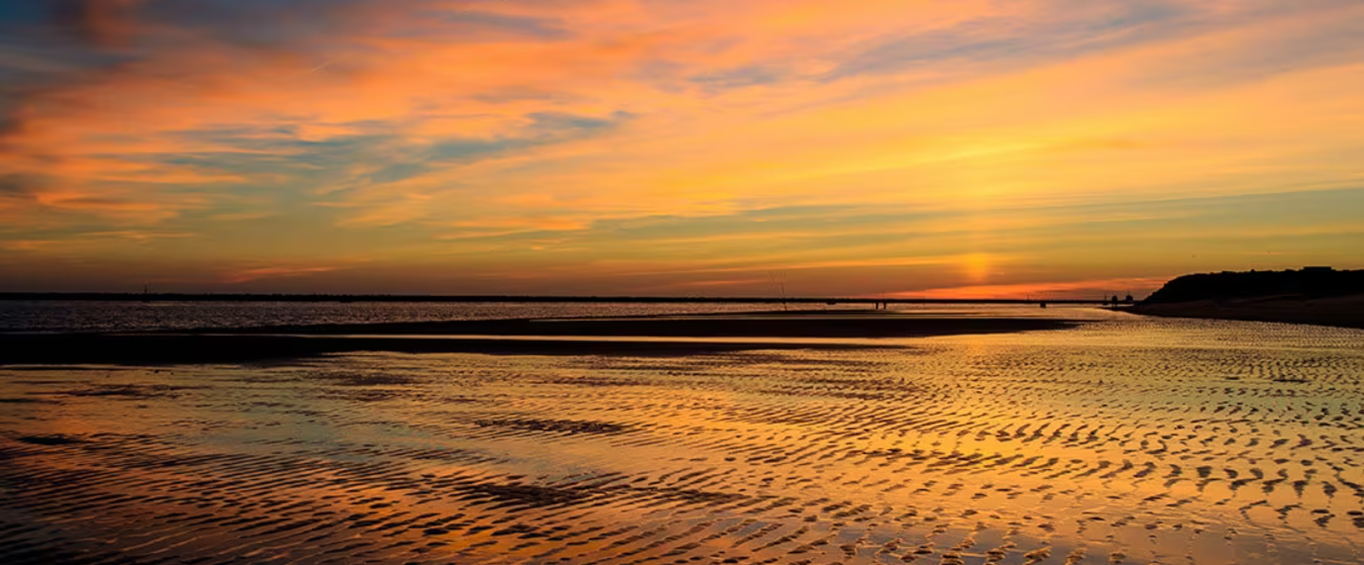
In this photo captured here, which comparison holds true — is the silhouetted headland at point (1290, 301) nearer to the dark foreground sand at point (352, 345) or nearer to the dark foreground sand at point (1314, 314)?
the dark foreground sand at point (1314, 314)

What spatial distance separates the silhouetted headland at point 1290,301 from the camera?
259ft

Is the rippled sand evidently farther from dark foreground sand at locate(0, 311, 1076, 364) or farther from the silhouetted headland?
the silhouetted headland

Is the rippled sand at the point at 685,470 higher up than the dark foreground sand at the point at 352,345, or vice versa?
the dark foreground sand at the point at 352,345

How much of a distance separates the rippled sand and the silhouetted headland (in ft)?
175

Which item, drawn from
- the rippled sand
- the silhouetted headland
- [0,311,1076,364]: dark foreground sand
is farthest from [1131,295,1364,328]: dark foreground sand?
the rippled sand

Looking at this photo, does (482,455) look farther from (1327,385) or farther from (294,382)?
(1327,385)

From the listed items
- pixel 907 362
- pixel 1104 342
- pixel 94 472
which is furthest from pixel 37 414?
pixel 1104 342

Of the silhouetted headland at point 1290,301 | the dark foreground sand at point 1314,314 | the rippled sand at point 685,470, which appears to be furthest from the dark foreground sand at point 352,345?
the silhouetted headland at point 1290,301

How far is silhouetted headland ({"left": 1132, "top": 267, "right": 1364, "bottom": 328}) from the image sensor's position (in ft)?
259

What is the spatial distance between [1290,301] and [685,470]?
110851 mm

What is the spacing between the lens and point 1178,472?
46.1 feet

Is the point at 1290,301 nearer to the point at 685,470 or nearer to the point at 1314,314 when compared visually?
the point at 1314,314

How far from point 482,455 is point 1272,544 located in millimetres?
9815

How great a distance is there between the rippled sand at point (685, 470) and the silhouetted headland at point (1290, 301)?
175ft
